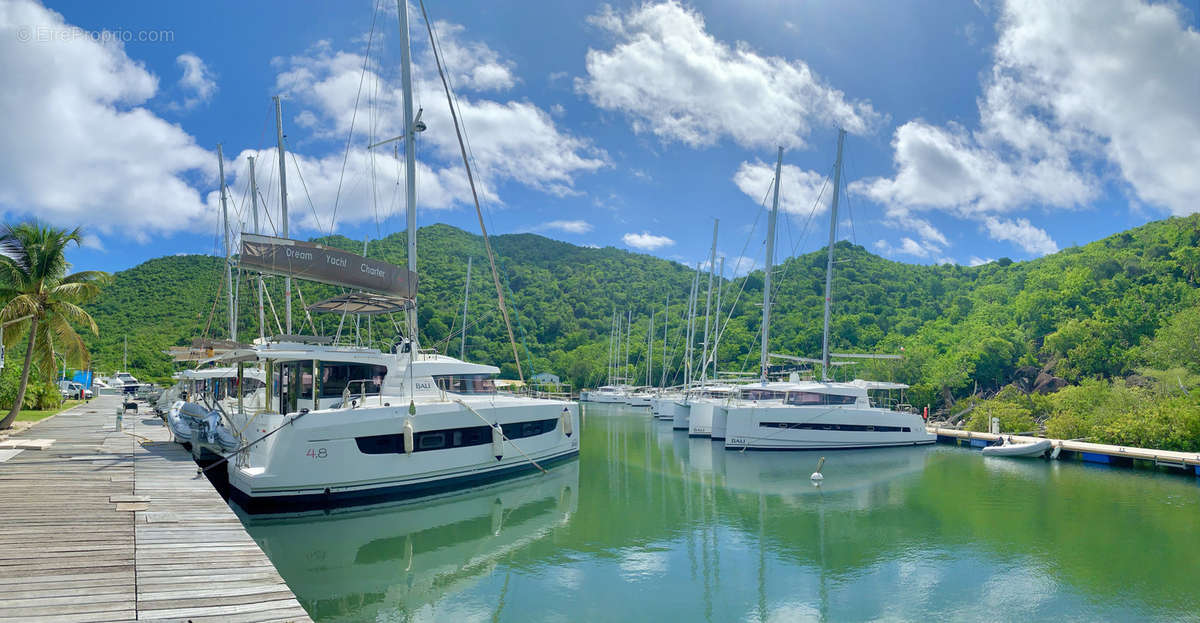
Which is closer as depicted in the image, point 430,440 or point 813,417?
point 430,440

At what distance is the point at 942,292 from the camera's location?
199ft

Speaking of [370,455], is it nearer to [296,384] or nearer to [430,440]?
[430,440]

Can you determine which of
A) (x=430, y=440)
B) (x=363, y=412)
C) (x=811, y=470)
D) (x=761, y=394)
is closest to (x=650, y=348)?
(x=761, y=394)

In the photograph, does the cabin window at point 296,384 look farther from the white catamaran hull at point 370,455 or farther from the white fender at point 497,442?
the white fender at point 497,442

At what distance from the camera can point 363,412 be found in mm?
13781

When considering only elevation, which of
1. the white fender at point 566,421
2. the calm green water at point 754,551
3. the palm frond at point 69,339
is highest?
the palm frond at point 69,339

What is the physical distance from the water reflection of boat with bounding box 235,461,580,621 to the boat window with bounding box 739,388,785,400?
13.4m

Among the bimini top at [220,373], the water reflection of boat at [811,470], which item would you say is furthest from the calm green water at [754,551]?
the bimini top at [220,373]

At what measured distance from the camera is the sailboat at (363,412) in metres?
12.9

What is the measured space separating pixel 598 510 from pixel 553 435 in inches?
196

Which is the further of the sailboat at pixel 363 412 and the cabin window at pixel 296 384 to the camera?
the cabin window at pixel 296 384

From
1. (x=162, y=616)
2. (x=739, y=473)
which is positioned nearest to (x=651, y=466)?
(x=739, y=473)

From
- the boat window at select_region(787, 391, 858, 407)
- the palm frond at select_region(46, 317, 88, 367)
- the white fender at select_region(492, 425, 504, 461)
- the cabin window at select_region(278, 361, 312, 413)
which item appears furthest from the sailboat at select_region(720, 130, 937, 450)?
the palm frond at select_region(46, 317, 88, 367)

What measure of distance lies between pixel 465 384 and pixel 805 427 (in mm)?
15360
